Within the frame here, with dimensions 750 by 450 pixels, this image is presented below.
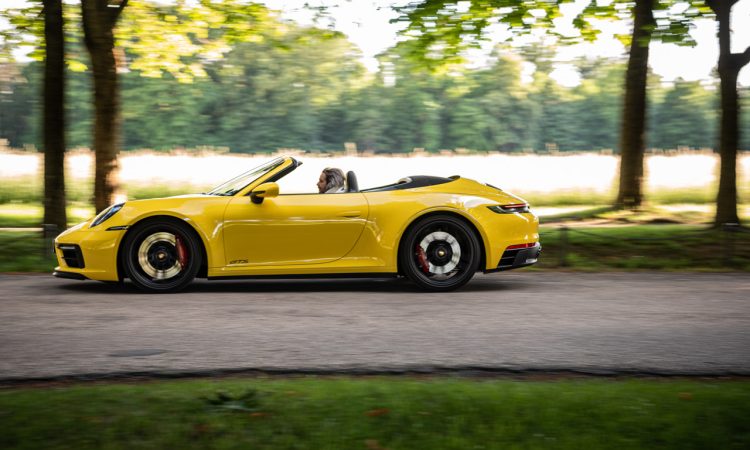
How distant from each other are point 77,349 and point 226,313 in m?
1.80

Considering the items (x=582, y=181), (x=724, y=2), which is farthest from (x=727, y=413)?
(x=582, y=181)

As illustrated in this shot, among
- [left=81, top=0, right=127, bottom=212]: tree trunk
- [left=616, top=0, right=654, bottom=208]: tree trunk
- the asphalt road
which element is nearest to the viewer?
the asphalt road

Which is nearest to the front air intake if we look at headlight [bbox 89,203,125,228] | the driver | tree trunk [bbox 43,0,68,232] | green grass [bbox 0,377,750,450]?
headlight [bbox 89,203,125,228]

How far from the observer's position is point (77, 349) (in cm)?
609

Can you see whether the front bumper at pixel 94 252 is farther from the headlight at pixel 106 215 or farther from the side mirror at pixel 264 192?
the side mirror at pixel 264 192

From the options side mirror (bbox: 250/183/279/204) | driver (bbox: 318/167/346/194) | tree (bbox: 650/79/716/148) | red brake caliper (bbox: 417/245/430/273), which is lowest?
red brake caliper (bbox: 417/245/430/273)

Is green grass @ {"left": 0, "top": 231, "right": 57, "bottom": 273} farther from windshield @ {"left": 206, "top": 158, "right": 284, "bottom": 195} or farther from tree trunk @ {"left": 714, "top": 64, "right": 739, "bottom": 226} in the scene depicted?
tree trunk @ {"left": 714, "top": 64, "right": 739, "bottom": 226}

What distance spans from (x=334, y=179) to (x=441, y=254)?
4.47 ft

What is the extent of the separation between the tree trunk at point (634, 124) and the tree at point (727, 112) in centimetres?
→ 204

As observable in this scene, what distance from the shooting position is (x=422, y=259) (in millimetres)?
9211

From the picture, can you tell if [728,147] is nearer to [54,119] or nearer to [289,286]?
[289,286]

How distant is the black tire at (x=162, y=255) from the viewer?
893 cm

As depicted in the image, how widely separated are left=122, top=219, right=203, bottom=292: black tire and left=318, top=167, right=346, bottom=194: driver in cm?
142

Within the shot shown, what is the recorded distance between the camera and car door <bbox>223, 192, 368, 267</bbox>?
29.3 ft
